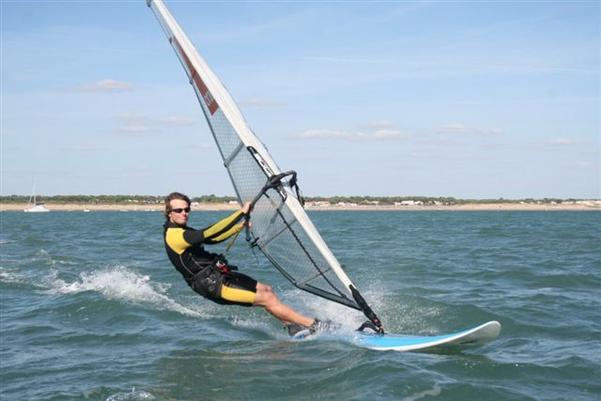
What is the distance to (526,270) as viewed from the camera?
489 inches

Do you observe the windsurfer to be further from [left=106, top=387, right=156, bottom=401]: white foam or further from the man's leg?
[left=106, top=387, right=156, bottom=401]: white foam

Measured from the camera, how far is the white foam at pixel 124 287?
953 cm

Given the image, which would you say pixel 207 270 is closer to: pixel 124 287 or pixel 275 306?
pixel 275 306

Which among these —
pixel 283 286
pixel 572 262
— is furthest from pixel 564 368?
pixel 572 262

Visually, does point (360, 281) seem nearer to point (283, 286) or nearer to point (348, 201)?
point (283, 286)

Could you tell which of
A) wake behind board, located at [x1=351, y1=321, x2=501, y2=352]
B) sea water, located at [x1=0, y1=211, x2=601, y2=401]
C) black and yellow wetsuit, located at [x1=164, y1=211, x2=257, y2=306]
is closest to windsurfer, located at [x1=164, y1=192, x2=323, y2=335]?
black and yellow wetsuit, located at [x1=164, y1=211, x2=257, y2=306]

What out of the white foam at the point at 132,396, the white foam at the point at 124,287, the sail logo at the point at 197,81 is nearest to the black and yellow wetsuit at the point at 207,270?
the sail logo at the point at 197,81

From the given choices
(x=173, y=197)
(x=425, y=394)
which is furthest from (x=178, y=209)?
(x=425, y=394)

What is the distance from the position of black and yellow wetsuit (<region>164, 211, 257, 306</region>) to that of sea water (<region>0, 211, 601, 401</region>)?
374 millimetres

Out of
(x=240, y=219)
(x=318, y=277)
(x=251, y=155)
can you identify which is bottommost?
(x=318, y=277)

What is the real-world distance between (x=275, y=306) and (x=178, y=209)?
51.8 inches

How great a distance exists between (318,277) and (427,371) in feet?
5.87

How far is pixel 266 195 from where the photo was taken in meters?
6.66

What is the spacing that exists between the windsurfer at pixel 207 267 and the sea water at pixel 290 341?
0.35 meters
